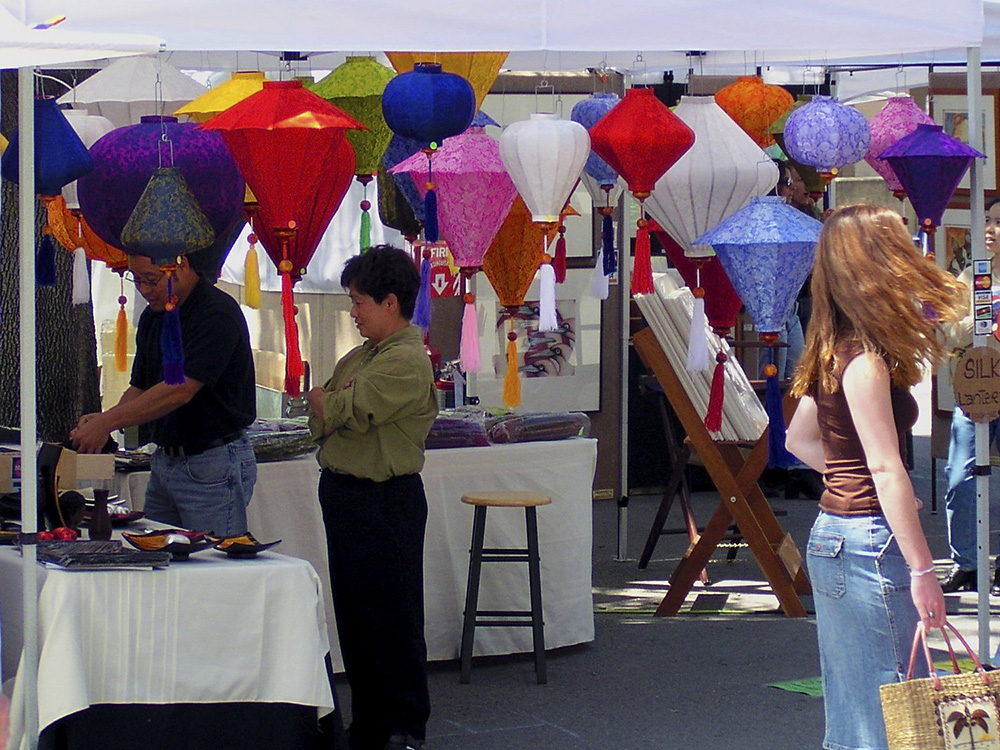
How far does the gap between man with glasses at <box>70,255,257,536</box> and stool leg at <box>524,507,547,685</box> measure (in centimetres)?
103

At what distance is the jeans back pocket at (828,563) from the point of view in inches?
116

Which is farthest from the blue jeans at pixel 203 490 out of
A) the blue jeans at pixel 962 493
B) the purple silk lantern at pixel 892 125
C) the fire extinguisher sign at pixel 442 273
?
the blue jeans at pixel 962 493

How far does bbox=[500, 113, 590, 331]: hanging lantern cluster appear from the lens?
13.1 ft

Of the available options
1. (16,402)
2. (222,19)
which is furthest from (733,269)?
(16,402)

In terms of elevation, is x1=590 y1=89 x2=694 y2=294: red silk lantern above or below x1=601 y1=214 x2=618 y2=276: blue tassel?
above

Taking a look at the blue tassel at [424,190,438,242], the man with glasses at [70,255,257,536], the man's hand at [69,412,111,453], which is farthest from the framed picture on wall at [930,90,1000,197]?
the man's hand at [69,412,111,453]

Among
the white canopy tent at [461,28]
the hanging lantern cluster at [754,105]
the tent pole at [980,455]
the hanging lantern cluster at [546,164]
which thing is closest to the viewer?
the white canopy tent at [461,28]

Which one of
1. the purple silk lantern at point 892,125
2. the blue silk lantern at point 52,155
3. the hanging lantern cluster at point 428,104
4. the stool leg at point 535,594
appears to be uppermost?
the purple silk lantern at point 892,125

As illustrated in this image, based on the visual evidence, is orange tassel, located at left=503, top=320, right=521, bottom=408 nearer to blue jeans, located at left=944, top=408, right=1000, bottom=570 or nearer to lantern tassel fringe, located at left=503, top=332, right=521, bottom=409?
lantern tassel fringe, located at left=503, top=332, right=521, bottom=409

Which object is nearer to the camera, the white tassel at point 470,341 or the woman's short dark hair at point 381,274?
the woman's short dark hair at point 381,274

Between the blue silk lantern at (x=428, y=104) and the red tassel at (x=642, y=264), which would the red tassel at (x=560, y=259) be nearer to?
the red tassel at (x=642, y=264)

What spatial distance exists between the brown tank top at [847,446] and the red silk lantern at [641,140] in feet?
4.14

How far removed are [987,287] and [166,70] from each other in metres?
2.87

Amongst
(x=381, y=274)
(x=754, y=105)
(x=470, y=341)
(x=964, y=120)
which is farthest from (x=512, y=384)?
(x=964, y=120)
